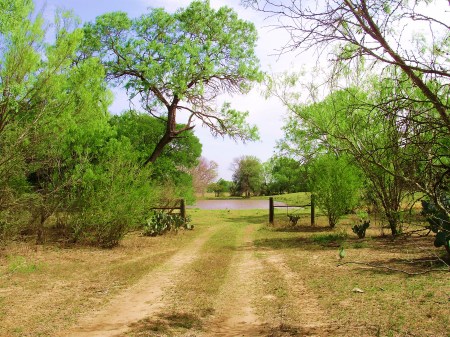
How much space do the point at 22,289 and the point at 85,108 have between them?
5755 millimetres

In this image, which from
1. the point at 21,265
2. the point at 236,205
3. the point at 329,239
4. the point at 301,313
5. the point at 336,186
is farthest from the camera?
the point at 236,205

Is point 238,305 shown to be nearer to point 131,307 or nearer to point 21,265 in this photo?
point 131,307

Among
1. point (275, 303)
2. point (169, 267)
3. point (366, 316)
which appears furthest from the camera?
point (169, 267)

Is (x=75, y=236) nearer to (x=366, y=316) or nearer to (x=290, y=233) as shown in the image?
(x=290, y=233)

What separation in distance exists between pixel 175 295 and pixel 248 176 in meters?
56.8

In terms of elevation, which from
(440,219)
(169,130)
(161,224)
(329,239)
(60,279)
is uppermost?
(169,130)

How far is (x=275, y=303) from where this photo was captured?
21.7 ft

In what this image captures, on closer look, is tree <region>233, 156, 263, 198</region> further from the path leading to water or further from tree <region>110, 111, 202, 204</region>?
the path leading to water

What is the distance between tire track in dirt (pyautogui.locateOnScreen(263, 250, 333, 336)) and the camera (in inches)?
206

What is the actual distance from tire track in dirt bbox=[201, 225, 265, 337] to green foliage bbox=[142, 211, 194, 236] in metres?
7.10

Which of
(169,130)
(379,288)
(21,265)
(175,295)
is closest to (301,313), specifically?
(379,288)

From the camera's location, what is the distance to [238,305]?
6.60 meters

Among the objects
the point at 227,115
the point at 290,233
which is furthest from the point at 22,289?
the point at 227,115

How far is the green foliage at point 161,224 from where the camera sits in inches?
669
